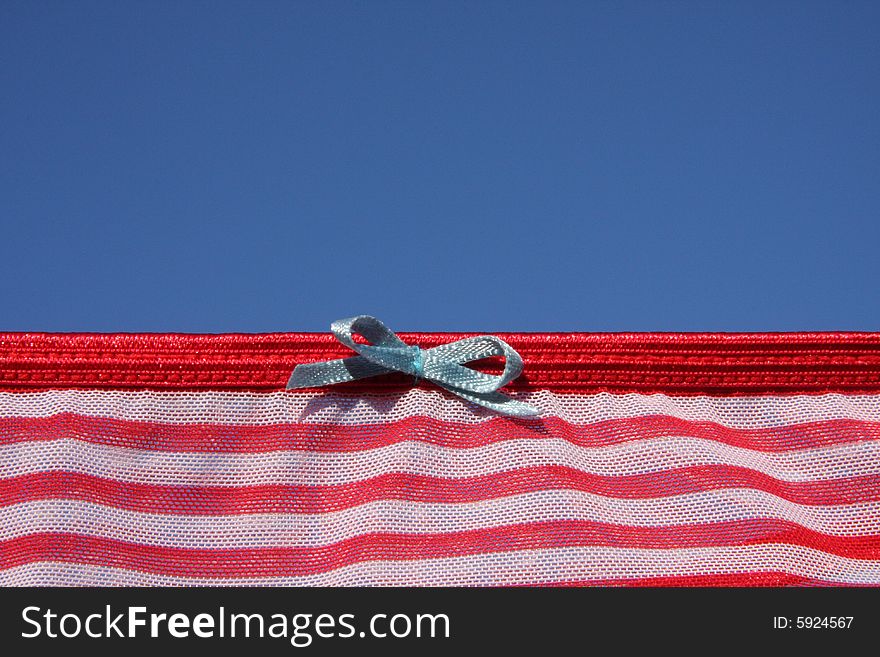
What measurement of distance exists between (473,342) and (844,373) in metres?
0.59

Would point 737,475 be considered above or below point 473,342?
below

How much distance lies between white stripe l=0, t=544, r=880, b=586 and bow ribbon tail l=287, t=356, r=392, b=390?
0.90 feet

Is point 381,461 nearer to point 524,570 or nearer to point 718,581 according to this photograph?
point 524,570

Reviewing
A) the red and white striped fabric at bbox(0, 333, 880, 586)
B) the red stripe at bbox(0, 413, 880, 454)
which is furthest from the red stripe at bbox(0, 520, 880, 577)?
the red stripe at bbox(0, 413, 880, 454)

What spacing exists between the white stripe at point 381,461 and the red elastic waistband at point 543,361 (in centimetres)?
11

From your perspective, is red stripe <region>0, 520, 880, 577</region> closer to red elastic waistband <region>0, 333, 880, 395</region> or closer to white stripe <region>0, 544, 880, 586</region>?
white stripe <region>0, 544, 880, 586</region>

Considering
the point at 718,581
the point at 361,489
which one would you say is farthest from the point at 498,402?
the point at 718,581

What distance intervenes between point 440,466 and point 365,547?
0.54 feet

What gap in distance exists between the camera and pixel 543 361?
139cm

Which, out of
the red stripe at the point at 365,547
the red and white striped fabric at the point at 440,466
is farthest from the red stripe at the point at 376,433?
the red stripe at the point at 365,547

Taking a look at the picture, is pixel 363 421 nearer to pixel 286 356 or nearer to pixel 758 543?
pixel 286 356

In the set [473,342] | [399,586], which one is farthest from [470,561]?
[473,342]

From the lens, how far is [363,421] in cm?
133

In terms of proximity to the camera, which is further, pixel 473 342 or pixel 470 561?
pixel 473 342
